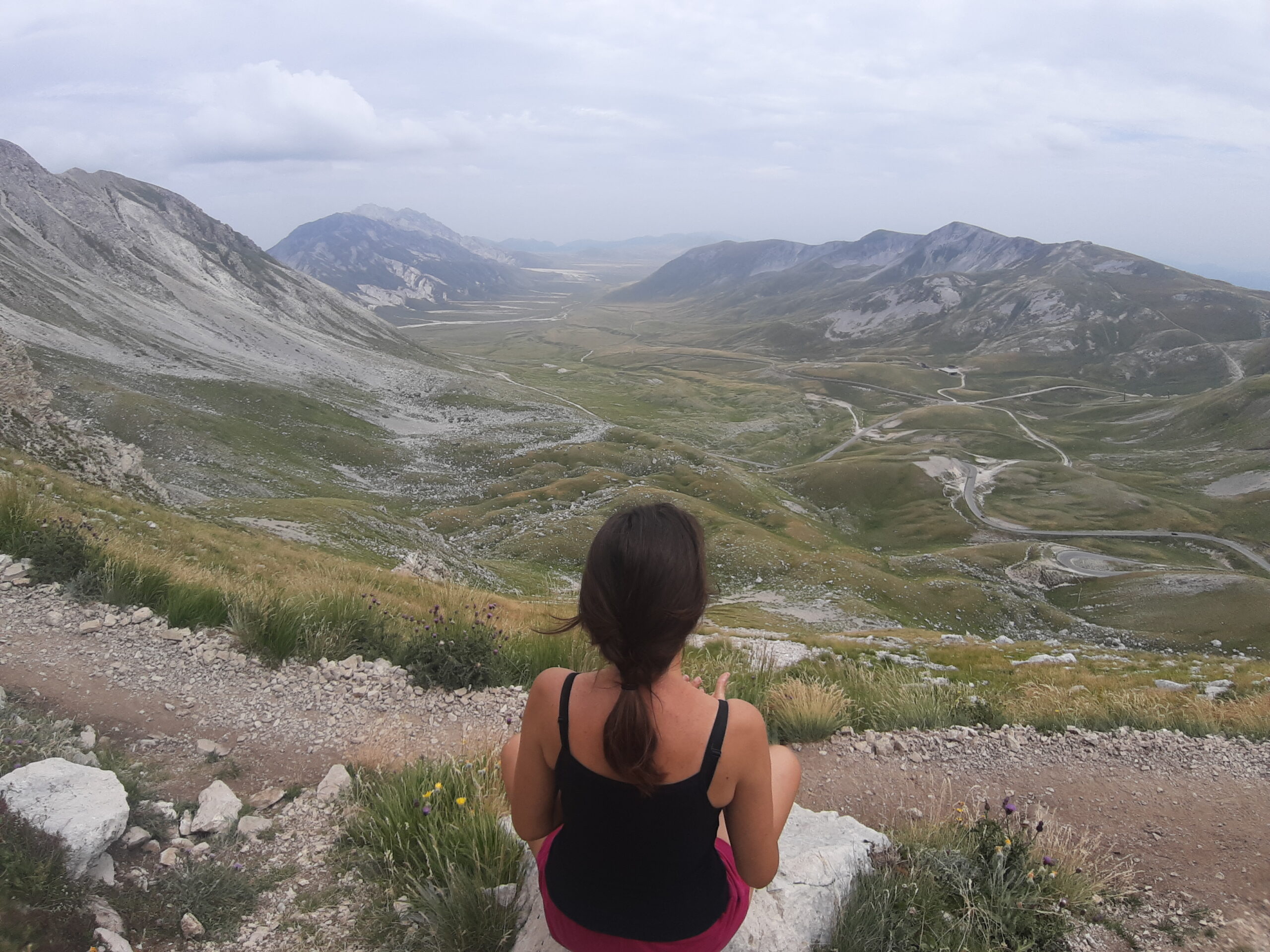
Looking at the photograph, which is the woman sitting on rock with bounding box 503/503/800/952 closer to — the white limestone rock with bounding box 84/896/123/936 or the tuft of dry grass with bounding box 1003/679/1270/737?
the white limestone rock with bounding box 84/896/123/936

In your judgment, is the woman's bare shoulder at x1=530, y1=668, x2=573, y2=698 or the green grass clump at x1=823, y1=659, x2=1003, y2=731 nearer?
the woman's bare shoulder at x1=530, y1=668, x2=573, y2=698

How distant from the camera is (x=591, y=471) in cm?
8400

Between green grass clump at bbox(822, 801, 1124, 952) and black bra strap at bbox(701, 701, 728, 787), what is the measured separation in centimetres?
250

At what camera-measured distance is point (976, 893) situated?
17.0 ft

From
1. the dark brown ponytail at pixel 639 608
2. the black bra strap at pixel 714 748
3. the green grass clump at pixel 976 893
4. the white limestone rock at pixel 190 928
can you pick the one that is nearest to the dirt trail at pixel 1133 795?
the green grass clump at pixel 976 893

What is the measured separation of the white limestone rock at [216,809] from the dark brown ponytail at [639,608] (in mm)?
4631

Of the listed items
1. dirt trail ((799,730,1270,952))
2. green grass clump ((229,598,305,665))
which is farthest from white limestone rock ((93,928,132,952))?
dirt trail ((799,730,1270,952))

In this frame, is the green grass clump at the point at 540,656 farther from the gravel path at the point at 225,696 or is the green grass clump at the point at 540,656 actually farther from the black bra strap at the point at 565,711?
the black bra strap at the point at 565,711

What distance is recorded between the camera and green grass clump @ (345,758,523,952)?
4594mm

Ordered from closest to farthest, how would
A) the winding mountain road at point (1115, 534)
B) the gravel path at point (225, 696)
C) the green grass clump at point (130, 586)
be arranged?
the gravel path at point (225, 696)
the green grass clump at point (130, 586)
the winding mountain road at point (1115, 534)

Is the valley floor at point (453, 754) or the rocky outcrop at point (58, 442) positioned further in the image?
the rocky outcrop at point (58, 442)

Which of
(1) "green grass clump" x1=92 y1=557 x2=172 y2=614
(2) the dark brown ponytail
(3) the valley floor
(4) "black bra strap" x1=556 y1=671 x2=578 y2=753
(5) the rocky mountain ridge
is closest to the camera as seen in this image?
(2) the dark brown ponytail

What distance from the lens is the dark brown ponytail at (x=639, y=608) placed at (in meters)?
3.29

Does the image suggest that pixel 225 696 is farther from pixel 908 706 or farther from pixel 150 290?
pixel 150 290
